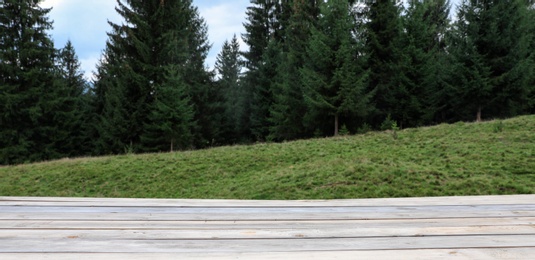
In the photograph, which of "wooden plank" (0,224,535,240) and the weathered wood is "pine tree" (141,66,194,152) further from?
"wooden plank" (0,224,535,240)

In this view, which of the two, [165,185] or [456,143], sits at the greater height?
[456,143]

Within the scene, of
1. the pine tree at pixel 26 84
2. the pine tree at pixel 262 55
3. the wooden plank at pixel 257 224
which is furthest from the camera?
the pine tree at pixel 262 55

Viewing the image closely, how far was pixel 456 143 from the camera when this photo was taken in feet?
38.2

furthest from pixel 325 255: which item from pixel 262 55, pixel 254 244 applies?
pixel 262 55

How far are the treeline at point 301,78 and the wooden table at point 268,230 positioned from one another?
16710mm

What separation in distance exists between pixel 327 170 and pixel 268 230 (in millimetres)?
7579

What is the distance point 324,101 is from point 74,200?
16748mm

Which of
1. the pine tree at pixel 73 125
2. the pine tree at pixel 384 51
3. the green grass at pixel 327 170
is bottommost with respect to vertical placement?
the green grass at pixel 327 170

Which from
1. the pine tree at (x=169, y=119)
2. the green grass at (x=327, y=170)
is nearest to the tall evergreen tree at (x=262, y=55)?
the pine tree at (x=169, y=119)

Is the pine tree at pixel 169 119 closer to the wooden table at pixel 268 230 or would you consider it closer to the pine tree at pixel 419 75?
the pine tree at pixel 419 75

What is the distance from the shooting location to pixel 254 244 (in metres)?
1.85

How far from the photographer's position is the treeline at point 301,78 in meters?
19.6

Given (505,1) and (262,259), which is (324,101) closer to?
(505,1)

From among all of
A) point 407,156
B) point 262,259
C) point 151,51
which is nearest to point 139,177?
point 407,156
